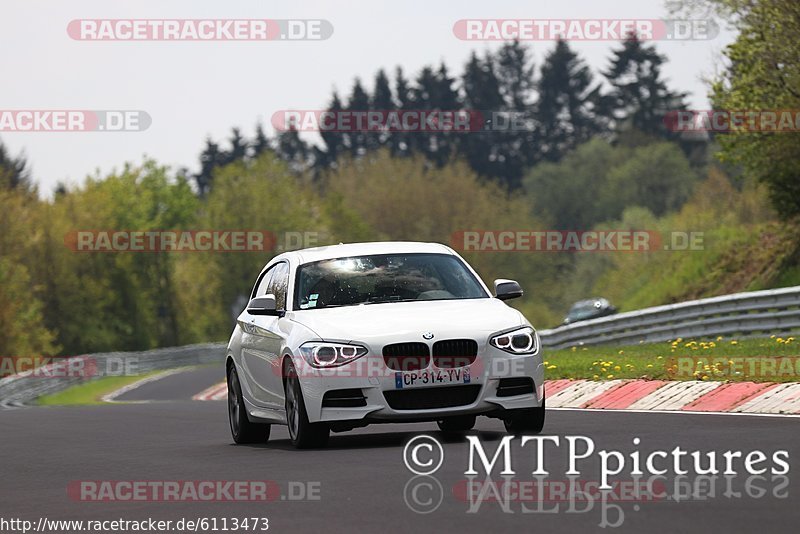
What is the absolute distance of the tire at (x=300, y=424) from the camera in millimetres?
13859

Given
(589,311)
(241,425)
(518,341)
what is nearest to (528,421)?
(518,341)

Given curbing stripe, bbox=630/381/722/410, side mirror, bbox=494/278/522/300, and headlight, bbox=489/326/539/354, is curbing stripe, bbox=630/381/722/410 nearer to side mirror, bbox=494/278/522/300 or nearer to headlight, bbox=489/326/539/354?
side mirror, bbox=494/278/522/300

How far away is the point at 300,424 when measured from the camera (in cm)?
1391

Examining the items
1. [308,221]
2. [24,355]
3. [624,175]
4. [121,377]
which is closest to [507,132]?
[624,175]

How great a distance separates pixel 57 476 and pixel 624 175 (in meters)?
121

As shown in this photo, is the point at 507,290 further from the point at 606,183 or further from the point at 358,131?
the point at 358,131

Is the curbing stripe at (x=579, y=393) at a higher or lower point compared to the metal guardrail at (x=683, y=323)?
higher

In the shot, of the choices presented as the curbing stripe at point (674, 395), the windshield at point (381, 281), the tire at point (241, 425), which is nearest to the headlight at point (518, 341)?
the windshield at point (381, 281)

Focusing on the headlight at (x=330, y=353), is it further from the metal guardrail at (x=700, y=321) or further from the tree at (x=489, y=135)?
the tree at (x=489, y=135)

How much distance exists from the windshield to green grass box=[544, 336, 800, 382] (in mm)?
4307

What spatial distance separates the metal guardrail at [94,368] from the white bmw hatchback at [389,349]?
1080 inches

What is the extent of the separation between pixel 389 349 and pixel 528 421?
1400 mm

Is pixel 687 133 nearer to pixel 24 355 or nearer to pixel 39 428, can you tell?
pixel 24 355

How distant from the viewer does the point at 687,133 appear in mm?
144625
